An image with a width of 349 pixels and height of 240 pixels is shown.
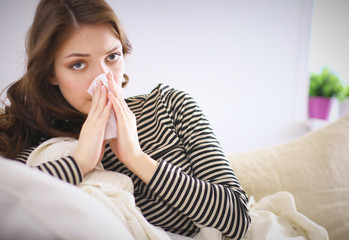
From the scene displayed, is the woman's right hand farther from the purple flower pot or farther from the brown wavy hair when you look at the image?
the purple flower pot

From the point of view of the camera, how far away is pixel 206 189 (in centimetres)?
80

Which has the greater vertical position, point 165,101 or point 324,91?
point 165,101

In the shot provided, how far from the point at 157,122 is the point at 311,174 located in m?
0.68

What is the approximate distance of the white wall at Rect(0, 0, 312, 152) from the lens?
4.93ft

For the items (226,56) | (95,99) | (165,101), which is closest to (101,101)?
(95,99)

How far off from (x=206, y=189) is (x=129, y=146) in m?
0.25

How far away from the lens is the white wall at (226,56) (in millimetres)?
1502

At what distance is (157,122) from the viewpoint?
1.00 metres

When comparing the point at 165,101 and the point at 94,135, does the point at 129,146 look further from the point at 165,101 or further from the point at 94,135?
the point at 165,101

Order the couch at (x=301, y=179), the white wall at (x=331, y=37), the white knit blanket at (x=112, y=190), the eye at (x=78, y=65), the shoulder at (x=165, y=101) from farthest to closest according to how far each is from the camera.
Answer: the white wall at (x=331, y=37) → the shoulder at (x=165, y=101) → the eye at (x=78, y=65) → the white knit blanket at (x=112, y=190) → the couch at (x=301, y=179)

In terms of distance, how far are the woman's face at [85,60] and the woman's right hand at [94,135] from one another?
69mm

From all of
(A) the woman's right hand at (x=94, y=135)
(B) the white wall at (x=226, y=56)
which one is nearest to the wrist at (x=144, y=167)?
(A) the woman's right hand at (x=94, y=135)

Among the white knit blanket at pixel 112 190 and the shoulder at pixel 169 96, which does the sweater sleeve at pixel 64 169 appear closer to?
the white knit blanket at pixel 112 190

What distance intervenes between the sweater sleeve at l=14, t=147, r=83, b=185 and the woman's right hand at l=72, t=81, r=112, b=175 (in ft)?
0.07
